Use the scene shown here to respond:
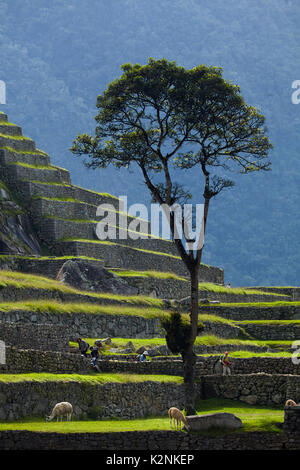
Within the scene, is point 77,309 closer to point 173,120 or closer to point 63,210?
point 173,120

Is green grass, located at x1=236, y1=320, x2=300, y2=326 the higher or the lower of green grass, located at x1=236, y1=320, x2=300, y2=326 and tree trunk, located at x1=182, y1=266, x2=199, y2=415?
the higher

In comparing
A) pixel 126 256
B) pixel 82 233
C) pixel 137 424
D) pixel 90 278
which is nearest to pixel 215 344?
pixel 90 278

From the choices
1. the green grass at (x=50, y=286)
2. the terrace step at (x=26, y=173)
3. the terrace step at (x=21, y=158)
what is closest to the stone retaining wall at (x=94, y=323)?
the green grass at (x=50, y=286)

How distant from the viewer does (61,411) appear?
3228cm

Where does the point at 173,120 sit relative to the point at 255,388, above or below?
above

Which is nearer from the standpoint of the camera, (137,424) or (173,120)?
(137,424)

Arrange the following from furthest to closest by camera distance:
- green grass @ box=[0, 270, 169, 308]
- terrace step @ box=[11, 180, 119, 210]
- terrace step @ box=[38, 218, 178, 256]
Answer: terrace step @ box=[11, 180, 119, 210] → terrace step @ box=[38, 218, 178, 256] → green grass @ box=[0, 270, 169, 308]

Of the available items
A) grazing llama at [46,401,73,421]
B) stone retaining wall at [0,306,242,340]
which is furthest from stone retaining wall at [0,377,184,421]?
stone retaining wall at [0,306,242,340]

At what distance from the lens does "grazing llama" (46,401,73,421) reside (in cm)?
3212

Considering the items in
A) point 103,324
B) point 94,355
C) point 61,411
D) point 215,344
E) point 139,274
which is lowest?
point 61,411

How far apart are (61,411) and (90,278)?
2661 centimetres

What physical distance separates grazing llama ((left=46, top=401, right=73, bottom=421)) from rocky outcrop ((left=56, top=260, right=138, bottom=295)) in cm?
2461

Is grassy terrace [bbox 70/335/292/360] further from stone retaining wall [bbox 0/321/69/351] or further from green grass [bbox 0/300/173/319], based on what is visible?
green grass [bbox 0/300/173/319]

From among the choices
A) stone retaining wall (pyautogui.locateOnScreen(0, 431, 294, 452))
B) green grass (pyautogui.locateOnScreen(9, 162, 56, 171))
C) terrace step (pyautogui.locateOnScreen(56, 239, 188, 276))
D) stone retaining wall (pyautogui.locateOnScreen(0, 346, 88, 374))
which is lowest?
stone retaining wall (pyautogui.locateOnScreen(0, 431, 294, 452))
